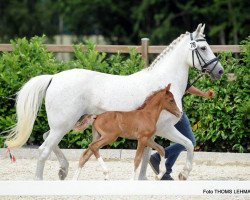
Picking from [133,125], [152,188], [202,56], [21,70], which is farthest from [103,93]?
[21,70]

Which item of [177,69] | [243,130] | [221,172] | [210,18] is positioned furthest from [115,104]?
[210,18]

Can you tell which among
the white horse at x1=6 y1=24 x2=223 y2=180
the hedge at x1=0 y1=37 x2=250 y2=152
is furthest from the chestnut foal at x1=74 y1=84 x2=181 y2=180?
the hedge at x1=0 y1=37 x2=250 y2=152

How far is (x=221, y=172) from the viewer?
13.5 m

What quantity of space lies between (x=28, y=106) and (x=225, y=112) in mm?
4206

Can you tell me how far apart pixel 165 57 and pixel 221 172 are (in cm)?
231

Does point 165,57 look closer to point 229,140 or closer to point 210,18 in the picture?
point 229,140

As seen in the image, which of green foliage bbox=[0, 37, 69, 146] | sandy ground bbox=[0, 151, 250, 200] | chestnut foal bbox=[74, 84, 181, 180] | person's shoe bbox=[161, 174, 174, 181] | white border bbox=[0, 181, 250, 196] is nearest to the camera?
white border bbox=[0, 181, 250, 196]

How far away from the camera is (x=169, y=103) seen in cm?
1098

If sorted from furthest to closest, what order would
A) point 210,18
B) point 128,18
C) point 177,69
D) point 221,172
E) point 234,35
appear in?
point 128,18 < point 210,18 < point 234,35 < point 221,172 < point 177,69

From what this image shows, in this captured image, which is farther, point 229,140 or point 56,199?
point 229,140

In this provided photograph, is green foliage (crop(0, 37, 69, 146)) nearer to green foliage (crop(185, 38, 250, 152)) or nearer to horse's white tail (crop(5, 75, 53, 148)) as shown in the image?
green foliage (crop(185, 38, 250, 152))

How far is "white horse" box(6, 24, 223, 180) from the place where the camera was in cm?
1137

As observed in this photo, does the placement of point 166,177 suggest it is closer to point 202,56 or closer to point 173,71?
point 173,71

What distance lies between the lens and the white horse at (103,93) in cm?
1137
